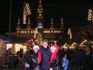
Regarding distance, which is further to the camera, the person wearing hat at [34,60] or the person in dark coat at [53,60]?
the person in dark coat at [53,60]

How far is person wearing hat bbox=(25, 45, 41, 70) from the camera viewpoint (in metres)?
13.5

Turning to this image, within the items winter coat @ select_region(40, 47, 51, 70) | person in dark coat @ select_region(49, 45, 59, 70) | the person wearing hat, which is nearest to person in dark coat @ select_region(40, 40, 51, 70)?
winter coat @ select_region(40, 47, 51, 70)

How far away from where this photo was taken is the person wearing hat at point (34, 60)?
13.5 m

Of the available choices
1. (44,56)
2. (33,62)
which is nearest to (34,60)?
(33,62)

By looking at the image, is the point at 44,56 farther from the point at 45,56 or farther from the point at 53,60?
the point at 53,60

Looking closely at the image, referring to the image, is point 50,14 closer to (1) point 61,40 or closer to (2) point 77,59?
(1) point 61,40

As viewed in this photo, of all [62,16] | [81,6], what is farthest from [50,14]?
[81,6]

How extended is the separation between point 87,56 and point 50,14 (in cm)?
4203

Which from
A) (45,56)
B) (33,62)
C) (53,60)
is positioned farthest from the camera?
(53,60)

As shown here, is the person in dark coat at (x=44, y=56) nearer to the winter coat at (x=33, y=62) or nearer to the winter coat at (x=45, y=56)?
the winter coat at (x=45, y=56)

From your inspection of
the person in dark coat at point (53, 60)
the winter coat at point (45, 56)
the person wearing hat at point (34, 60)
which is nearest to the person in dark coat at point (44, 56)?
the winter coat at point (45, 56)

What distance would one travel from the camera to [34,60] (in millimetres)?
13664

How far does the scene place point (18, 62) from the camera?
33312 millimetres

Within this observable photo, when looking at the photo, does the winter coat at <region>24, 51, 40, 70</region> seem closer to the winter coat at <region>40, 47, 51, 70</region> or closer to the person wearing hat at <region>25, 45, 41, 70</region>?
the person wearing hat at <region>25, 45, 41, 70</region>
